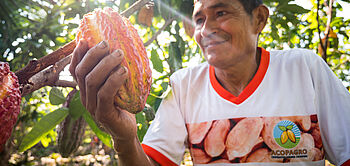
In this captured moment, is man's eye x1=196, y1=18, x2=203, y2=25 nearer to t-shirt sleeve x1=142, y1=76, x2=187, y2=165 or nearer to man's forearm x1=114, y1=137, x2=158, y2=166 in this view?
t-shirt sleeve x1=142, y1=76, x2=187, y2=165

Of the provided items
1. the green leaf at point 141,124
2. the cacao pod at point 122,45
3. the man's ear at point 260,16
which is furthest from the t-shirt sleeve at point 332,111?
the cacao pod at point 122,45

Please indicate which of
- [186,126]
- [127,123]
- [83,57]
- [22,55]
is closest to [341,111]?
[186,126]

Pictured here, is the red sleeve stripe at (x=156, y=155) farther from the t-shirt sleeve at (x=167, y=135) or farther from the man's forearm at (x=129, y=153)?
the man's forearm at (x=129, y=153)

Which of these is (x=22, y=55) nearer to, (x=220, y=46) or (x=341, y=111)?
(x=220, y=46)

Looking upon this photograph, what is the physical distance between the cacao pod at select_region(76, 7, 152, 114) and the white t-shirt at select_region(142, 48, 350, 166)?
1.80ft

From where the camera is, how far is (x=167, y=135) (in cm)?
123

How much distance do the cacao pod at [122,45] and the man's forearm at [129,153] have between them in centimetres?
18

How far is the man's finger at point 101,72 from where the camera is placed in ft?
1.90

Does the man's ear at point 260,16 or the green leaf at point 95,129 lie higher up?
the man's ear at point 260,16

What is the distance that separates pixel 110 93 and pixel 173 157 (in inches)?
28.0

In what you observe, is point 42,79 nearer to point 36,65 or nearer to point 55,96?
point 36,65

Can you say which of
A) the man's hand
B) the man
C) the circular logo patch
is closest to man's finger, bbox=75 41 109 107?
the man's hand

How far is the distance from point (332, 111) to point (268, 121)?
0.91 ft

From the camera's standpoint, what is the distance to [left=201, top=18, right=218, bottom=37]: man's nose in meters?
1.20
